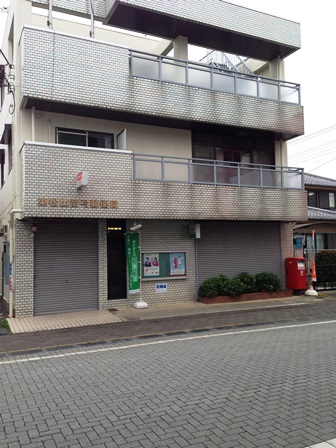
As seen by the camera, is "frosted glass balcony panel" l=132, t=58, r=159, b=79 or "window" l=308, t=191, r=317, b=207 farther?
"window" l=308, t=191, r=317, b=207

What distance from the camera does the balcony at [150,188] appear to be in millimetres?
11656

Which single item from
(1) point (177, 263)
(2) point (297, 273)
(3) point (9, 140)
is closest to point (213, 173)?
(1) point (177, 263)

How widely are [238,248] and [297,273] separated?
2621 millimetres

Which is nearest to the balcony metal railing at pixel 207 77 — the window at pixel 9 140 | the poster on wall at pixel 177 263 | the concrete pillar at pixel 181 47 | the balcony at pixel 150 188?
the concrete pillar at pixel 181 47

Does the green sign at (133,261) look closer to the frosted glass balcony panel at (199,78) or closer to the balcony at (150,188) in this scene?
the balcony at (150,188)

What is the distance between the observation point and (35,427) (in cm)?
444

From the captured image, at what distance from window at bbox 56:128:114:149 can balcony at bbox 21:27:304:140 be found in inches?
24.2

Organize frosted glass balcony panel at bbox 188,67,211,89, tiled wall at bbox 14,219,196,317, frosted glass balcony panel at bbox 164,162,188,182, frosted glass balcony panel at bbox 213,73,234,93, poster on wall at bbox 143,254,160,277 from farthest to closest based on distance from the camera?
frosted glass balcony panel at bbox 213,73,234,93
frosted glass balcony panel at bbox 188,67,211,89
poster on wall at bbox 143,254,160,277
frosted glass balcony panel at bbox 164,162,188,182
tiled wall at bbox 14,219,196,317

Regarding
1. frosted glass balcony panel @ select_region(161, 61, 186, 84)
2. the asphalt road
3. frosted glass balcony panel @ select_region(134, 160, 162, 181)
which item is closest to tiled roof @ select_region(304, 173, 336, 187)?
frosted glass balcony panel @ select_region(161, 61, 186, 84)

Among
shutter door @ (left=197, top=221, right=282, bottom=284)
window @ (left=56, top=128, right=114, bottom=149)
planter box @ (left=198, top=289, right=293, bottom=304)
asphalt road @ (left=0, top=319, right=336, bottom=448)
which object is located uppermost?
window @ (left=56, top=128, right=114, bottom=149)

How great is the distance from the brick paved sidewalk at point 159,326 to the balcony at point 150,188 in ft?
11.0

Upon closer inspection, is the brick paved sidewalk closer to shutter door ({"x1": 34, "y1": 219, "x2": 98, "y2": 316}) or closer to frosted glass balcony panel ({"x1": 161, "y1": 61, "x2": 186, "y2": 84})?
shutter door ({"x1": 34, "y1": 219, "x2": 98, "y2": 316})

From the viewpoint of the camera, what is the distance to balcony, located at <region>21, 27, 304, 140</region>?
1203cm

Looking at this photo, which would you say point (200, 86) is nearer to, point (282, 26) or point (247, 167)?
point (247, 167)
